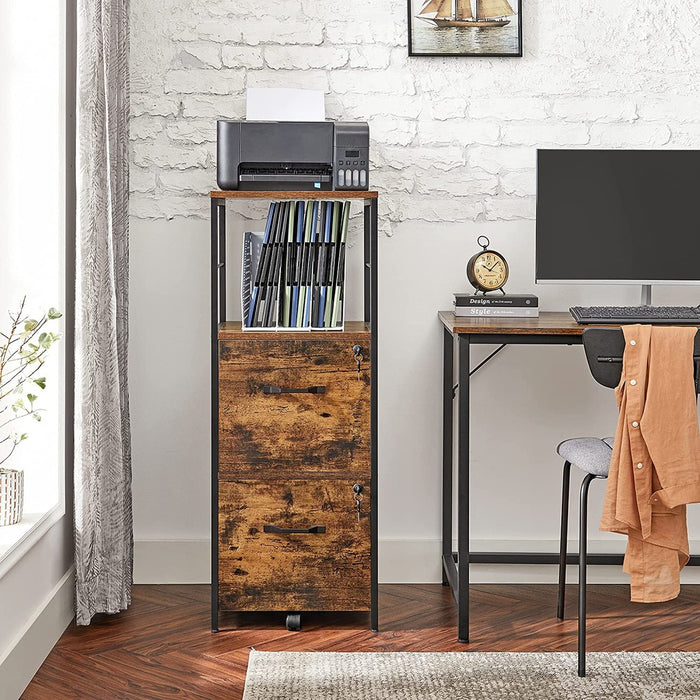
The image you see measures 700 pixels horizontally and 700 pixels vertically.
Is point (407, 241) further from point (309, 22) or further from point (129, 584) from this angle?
point (129, 584)

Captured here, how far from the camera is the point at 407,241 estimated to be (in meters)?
2.91

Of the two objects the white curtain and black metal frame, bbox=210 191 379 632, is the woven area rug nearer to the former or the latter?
black metal frame, bbox=210 191 379 632

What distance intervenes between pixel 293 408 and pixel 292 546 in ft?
1.28

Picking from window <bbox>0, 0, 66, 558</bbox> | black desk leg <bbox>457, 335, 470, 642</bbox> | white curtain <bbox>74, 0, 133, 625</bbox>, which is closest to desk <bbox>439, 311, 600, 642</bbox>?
black desk leg <bbox>457, 335, 470, 642</bbox>

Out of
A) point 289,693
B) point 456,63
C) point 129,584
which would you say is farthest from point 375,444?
point 456,63

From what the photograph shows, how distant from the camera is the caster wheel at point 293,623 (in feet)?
8.34

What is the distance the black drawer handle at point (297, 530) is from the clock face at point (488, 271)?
0.89 m

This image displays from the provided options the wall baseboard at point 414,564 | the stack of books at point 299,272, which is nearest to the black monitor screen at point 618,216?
the stack of books at point 299,272

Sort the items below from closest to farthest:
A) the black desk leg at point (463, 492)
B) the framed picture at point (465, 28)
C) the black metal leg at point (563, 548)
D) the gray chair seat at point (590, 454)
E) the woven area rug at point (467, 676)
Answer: the woven area rug at point (467, 676) < the gray chair seat at point (590, 454) < the black desk leg at point (463, 492) < the black metal leg at point (563, 548) < the framed picture at point (465, 28)

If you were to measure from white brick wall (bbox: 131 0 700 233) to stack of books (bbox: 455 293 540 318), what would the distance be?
0.43m

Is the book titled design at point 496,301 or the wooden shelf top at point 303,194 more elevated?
the wooden shelf top at point 303,194

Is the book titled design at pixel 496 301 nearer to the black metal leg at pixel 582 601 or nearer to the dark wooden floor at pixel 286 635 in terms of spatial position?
the black metal leg at pixel 582 601

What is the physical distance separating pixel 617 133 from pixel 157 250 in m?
1.53

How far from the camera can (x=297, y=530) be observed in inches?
98.5
